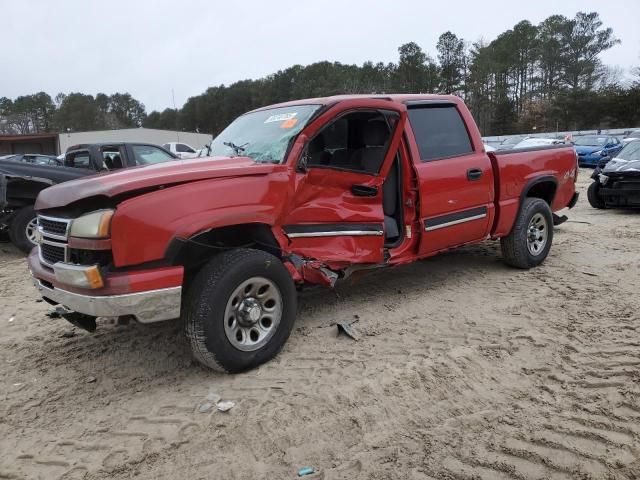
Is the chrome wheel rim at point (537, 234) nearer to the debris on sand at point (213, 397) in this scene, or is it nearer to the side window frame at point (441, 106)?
the side window frame at point (441, 106)

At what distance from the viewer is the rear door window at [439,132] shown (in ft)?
16.5

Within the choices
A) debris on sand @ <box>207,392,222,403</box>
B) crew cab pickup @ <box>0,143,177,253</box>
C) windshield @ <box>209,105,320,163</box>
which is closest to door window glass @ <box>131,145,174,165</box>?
crew cab pickup @ <box>0,143,177,253</box>

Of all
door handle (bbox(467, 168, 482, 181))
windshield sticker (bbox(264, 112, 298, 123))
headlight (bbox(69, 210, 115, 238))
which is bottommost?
headlight (bbox(69, 210, 115, 238))

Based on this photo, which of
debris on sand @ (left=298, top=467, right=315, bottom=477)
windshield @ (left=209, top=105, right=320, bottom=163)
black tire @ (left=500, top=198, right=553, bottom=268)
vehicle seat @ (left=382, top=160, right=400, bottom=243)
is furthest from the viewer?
black tire @ (left=500, top=198, right=553, bottom=268)

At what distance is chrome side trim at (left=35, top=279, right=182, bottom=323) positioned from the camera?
3156 millimetres

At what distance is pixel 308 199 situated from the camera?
412cm

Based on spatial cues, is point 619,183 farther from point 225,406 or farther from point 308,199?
point 225,406

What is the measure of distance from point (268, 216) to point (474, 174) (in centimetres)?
260

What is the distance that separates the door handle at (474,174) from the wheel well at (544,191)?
4.31 ft

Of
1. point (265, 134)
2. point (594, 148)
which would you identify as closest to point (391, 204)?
point (265, 134)

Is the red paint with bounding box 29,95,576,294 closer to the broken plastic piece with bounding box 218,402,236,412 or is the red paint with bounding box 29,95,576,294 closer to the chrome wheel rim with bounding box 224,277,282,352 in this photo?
the chrome wheel rim with bounding box 224,277,282,352

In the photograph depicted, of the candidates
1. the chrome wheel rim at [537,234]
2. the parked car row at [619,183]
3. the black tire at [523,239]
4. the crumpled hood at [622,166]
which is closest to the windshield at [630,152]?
the parked car row at [619,183]

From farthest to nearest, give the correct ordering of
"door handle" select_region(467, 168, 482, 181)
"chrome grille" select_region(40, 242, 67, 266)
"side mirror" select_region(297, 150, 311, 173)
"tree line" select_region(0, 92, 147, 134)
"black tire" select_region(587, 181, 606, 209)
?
1. "tree line" select_region(0, 92, 147, 134)
2. "black tire" select_region(587, 181, 606, 209)
3. "door handle" select_region(467, 168, 482, 181)
4. "side mirror" select_region(297, 150, 311, 173)
5. "chrome grille" select_region(40, 242, 67, 266)

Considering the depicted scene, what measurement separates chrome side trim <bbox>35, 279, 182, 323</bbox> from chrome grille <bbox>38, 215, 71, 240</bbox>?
40 cm
